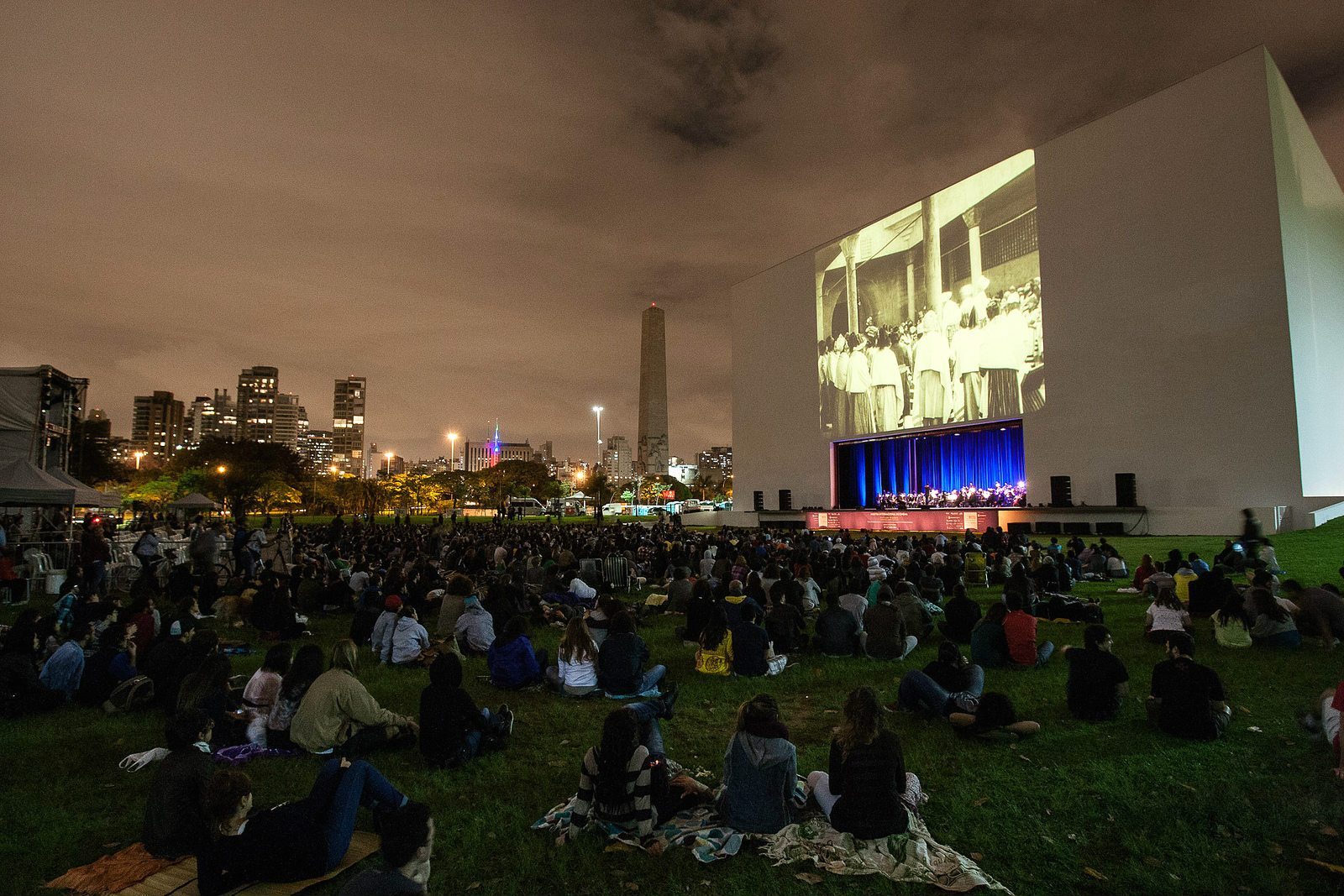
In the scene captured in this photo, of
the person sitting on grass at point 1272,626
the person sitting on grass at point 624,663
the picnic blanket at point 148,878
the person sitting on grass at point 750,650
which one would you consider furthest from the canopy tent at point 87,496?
the person sitting on grass at point 1272,626

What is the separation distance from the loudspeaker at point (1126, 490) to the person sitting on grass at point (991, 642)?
18648 mm

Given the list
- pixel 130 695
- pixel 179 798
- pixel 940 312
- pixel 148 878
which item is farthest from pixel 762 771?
pixel 940 312

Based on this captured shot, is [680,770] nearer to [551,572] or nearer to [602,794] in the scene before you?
[602,794]

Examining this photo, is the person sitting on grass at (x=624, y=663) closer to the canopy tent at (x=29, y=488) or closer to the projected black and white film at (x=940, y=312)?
the canopy tent at (x=29, y=488)

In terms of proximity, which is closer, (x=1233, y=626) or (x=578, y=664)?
(x=578, y=664)

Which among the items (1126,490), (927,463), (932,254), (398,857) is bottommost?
(398,857)

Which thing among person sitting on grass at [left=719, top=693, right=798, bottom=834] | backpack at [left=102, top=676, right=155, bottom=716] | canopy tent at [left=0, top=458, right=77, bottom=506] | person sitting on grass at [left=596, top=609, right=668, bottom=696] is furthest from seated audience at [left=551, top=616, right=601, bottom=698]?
canopy tent at [left=0, top=458, right=77, bottom=506]

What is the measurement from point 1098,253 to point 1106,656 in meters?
22.8

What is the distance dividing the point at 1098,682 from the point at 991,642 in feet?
5.43

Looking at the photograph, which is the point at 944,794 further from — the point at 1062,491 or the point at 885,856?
the point at 1062,491

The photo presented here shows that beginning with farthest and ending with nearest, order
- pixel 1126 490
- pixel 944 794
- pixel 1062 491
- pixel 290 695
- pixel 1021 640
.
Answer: pixel 1062 491, pixel 1126 490, pixel 1021 640, pixel 290 695, pixel 944 794

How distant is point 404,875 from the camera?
9.30ft

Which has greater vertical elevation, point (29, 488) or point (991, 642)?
point (29, 488)

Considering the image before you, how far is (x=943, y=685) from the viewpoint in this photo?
593 centimetres
